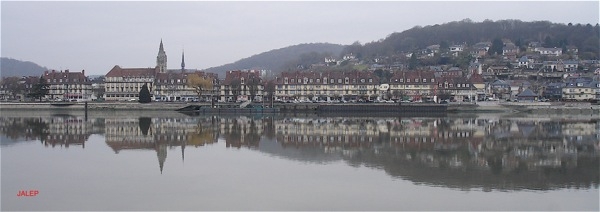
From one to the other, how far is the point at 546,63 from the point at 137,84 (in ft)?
216

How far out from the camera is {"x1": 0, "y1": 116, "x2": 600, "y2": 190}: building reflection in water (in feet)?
61.3

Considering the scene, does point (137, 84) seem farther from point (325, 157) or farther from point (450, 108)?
point (325, 157)

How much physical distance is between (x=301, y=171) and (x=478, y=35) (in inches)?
5328

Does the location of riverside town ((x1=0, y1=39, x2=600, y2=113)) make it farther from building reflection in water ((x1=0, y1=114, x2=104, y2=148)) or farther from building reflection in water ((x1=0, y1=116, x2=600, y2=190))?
building reflection in water ((x1=0, y1=116, x2=600, y2=190))

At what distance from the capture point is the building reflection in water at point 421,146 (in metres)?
18.7

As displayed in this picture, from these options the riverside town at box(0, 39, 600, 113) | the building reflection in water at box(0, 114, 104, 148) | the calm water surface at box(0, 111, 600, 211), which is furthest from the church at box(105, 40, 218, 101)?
the calm water surface at box(0, 111, 600, 211)

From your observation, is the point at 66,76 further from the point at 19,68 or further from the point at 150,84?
the point at 19,68

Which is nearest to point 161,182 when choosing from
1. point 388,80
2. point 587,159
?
point 587,159

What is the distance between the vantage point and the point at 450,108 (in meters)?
60.7

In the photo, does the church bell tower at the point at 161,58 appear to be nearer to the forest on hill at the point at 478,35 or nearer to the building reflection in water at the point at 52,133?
the forest on hill at the point at 478,35

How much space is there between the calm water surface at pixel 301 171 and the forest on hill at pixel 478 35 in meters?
104

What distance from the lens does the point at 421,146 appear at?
1058 inches

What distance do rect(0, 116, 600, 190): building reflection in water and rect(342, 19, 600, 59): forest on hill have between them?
97.1 metres

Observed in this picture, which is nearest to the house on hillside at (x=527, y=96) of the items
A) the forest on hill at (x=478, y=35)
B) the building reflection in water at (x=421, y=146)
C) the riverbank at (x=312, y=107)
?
the riverbank at (x=312, y=107)
